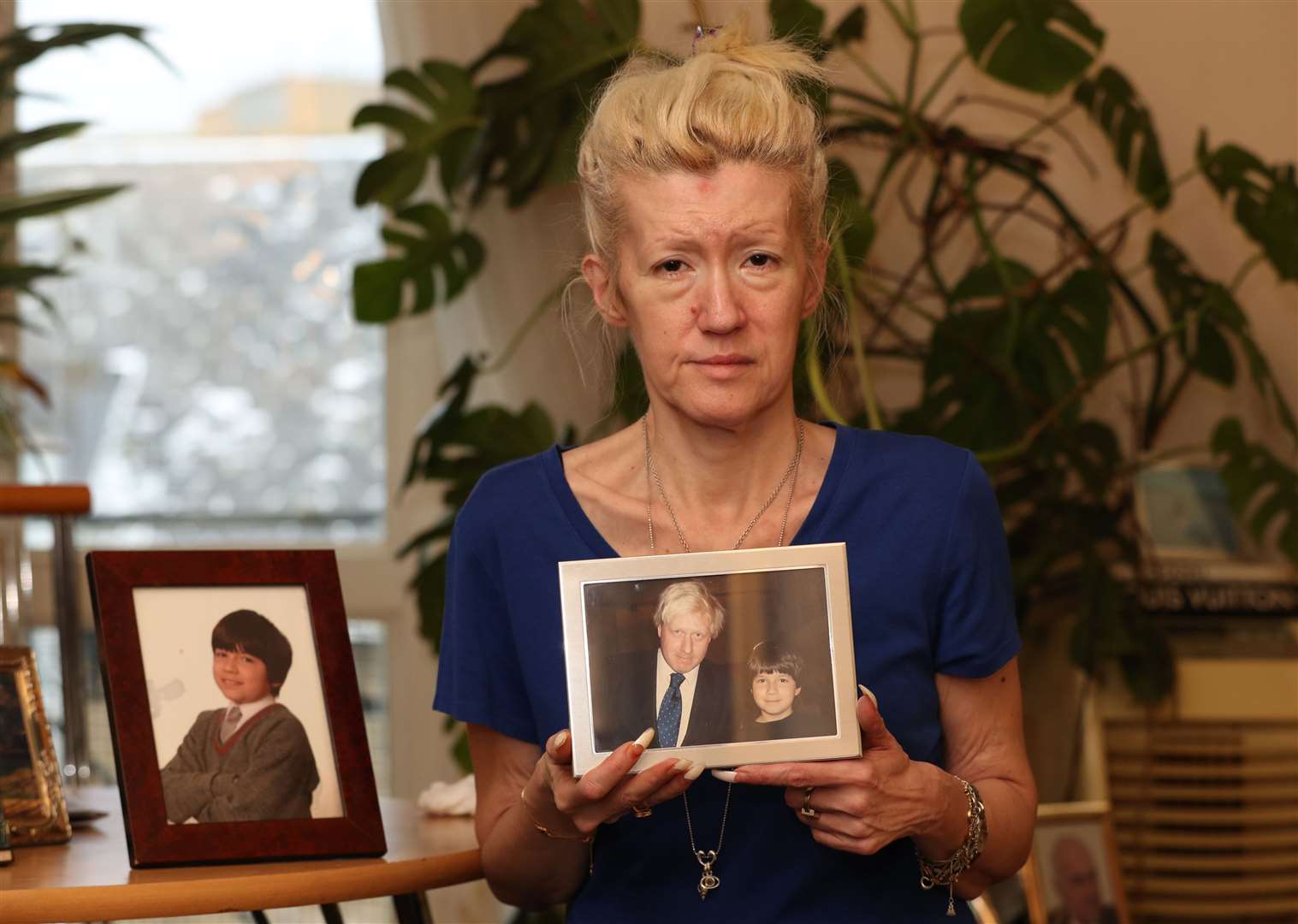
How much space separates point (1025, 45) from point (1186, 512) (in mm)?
1002

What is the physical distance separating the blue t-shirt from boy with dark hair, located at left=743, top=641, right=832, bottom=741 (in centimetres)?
23

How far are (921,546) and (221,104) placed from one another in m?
2.37

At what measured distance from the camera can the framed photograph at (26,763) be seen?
139 centimetres

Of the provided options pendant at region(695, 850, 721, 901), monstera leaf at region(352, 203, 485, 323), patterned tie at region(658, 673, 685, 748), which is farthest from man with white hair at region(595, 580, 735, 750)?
monstera leaf at region(352, 203, 485, 323)

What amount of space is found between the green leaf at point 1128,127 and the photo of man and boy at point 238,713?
199cm

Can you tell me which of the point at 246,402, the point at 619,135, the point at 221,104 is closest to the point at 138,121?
the point at 221,104

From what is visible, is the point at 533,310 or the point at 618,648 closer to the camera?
the point at 618,648

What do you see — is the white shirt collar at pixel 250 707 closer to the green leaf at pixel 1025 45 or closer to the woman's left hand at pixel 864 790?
the woman's left hand at pixel 864 790

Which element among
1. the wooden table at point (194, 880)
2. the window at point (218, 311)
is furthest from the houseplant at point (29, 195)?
the wooden table at point (194, 880)

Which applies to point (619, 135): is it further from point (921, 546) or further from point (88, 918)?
point (88, 918)

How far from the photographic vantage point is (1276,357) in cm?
309

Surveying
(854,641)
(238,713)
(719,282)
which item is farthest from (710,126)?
(238,713)

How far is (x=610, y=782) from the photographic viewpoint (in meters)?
1.12

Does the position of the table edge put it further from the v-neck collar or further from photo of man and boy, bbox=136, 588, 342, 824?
the v-neck collar
